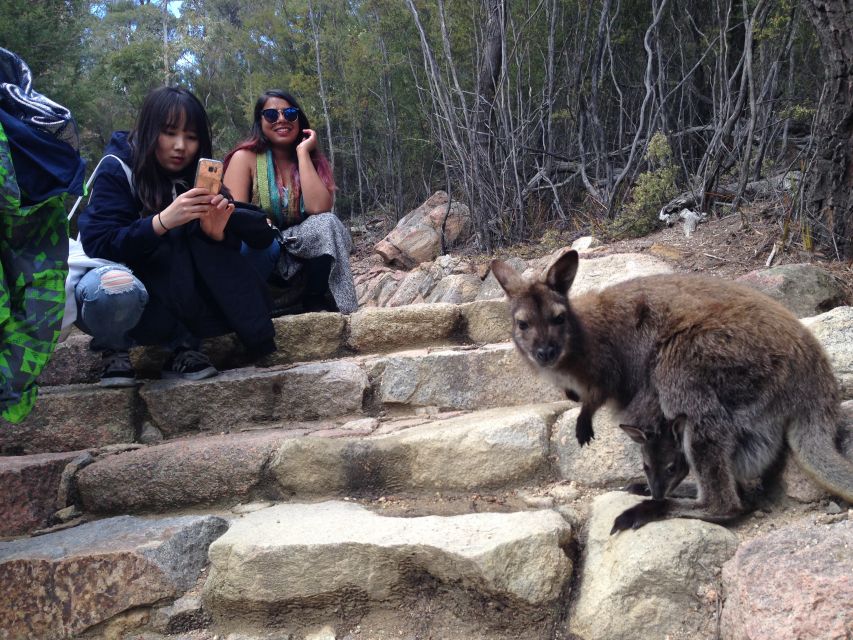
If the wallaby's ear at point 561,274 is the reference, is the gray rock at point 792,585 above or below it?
below

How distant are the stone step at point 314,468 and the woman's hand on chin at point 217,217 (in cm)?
112

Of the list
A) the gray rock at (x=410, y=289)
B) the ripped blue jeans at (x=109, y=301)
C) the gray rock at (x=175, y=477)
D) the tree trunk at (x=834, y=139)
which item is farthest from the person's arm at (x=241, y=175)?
the tree trunk at (x=834, y=139)

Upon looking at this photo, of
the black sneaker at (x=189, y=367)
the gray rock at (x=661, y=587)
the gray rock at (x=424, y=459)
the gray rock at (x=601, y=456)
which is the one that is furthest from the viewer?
the black sneaker at (x=189, y=367)

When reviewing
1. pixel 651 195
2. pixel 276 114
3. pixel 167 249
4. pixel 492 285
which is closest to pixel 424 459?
pixel 167 249

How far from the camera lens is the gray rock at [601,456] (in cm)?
306

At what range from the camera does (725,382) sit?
2514 millimetres

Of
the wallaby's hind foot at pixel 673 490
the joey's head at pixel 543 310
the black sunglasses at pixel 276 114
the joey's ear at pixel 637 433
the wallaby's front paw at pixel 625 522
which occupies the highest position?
the black sunglasses at pixel 276 114

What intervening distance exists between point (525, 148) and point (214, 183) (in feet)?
14.3

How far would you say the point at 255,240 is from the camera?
4.04 metres

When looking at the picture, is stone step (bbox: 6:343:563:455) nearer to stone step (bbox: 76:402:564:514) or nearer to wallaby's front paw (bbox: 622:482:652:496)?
stone step (bbox: 76:402:564:514)

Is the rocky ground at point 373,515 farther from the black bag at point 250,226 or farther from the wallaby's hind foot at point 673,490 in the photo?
the black bag at point 250,226

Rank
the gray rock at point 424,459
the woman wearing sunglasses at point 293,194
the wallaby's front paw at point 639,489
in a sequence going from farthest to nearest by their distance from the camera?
the woman wearing sunglasses at point 293,194 → the gray rock at point 424,459 → the wallaby's front paw at point 639,489

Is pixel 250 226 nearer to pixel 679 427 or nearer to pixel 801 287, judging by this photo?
pixel 679 427

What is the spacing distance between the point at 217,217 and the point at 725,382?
250 centimetres
